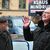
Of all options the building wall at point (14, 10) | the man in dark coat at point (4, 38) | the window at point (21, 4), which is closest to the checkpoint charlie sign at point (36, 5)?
the man in dark coat at point (4, 38)

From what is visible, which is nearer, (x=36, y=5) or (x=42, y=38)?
(x=42, y=38)

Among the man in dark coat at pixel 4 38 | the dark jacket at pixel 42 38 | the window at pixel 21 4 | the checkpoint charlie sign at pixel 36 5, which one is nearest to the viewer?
the dark jacket at pixel 42 38

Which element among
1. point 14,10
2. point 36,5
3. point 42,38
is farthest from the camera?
point 14,10

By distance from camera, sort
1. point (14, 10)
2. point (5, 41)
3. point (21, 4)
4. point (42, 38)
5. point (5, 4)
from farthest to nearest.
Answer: point (21, 4), point (14, 10), point (5, 4), point (5, 41), point (42, 38)

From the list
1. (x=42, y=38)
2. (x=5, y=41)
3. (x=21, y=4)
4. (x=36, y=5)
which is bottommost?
(x=21, y=4)

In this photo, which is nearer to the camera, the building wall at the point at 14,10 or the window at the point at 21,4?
the building wall at the point at 14,10

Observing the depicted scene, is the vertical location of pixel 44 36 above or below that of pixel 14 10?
above

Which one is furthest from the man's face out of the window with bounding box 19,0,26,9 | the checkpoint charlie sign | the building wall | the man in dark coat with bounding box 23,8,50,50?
the window with bounding box 19,0,26,9

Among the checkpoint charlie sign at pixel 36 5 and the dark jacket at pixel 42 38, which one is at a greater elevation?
the checkpoint charlie sign at pixel 36 5

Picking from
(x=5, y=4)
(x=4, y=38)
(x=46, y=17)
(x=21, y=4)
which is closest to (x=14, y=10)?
(x=21, y=4)

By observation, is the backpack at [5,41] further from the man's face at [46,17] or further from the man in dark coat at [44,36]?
the man's face at [46,17]

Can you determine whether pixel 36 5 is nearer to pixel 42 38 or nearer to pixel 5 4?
pixel 42 38

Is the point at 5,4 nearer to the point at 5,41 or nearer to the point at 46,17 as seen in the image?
the point at 5,41

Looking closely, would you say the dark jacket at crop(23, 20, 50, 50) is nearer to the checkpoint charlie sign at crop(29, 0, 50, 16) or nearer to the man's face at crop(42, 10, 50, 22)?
the man's face at crop(42, 10, 50, 22)
